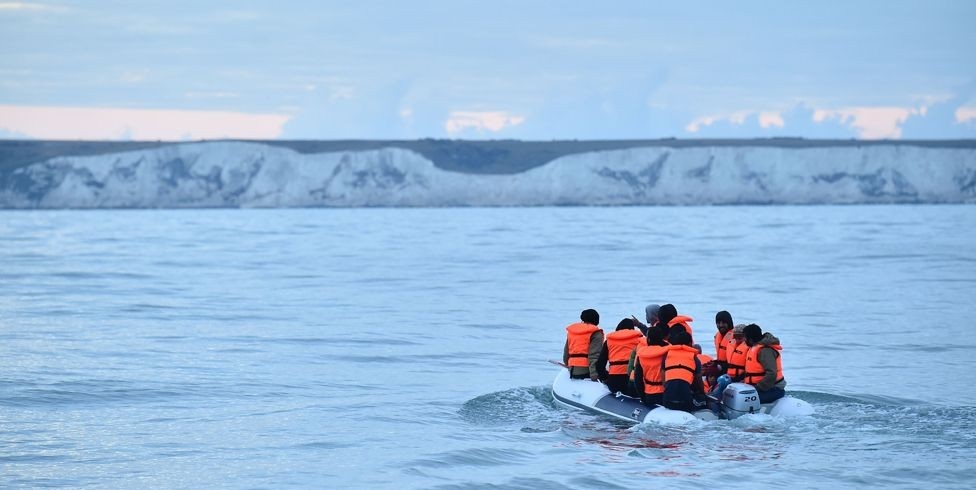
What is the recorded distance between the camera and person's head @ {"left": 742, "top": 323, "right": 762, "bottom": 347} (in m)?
16.7

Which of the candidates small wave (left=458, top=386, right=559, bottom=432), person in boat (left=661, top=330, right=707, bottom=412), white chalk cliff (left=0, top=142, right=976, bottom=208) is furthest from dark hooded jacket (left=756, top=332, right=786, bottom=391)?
white chalk cliff (left=0, top=142, right=976, bottom=208)

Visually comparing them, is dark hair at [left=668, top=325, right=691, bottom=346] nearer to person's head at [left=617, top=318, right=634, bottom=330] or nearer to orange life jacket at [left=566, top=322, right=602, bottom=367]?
person's head at [left=617, top=318, right=634, bottom=330]

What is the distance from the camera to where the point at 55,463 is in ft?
49.1

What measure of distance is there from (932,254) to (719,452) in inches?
1547

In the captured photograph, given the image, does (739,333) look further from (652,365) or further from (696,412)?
(652,365)

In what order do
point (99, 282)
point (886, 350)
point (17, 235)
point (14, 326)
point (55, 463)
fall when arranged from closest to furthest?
point (55, 463) → point (886, 350) → point (14, 326) → point (99, 282) → point (17, 235)

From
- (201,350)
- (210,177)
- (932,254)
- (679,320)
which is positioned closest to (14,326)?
(201,350)

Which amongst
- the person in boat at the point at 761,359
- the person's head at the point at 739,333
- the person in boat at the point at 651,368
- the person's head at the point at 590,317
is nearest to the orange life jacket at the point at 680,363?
the person in boat at the point at 651,368

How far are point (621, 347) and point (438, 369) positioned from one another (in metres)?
5.65

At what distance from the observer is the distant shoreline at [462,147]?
11694 centimetres

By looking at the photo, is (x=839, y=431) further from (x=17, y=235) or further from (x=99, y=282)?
(x=17, y=235)

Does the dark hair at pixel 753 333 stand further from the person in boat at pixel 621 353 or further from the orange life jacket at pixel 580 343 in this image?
the orange life jacket at pixel 580 343

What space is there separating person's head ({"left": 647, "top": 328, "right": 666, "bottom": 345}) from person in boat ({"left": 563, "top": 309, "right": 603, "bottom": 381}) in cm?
161

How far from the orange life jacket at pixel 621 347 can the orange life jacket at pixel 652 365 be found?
73 cm
